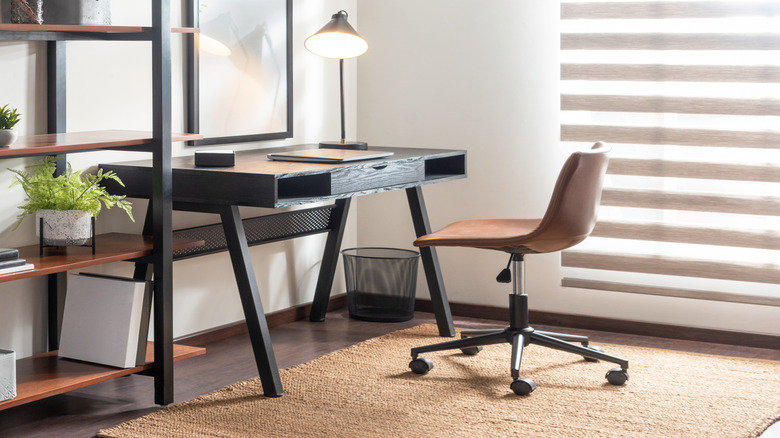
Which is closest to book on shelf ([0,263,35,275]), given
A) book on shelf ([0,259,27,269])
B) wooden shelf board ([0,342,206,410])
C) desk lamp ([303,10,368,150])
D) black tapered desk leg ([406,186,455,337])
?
book on shelf ([0,259,27,269])

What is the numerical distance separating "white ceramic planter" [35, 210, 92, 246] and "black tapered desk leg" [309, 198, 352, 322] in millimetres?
1491

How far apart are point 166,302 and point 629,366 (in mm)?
1613

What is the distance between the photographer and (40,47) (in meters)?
2.92

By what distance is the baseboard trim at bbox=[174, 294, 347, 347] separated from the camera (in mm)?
3624

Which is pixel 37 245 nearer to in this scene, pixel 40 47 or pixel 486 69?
pixel 40 47

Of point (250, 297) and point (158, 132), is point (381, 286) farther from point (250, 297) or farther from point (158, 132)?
point (158, 132)

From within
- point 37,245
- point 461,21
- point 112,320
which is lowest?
point 112,320

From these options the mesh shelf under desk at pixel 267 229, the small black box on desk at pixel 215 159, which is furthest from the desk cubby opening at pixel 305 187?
the mesh shelf under desk at pixel 267 229

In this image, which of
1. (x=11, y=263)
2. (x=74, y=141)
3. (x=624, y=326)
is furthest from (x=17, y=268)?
(x=624, y=326)

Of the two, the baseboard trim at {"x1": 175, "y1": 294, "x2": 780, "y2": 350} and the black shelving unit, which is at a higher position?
the black shelving unit

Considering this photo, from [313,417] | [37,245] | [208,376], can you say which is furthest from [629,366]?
[37,245]

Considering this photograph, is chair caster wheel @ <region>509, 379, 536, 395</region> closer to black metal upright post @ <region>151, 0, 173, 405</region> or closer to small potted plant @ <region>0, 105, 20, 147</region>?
black metal upright post @ <region>151, 0, 173, 405</region>

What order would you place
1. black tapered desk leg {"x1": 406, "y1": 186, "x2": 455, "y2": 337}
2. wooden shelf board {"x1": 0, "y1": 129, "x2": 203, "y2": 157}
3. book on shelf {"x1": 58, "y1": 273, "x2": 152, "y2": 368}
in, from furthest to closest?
black tapered desk leg {"x1": 406, "y1": 186, "x2": 455, "y2": 337} < book on shelf {"x1": 58, "y1": 273, "x2": 152, "y2": 368} < wooden shelf board {"x1": 0, "y1": 129, "x2": 203, "y2": 157}

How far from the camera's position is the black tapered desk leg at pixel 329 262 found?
412 centimetres
